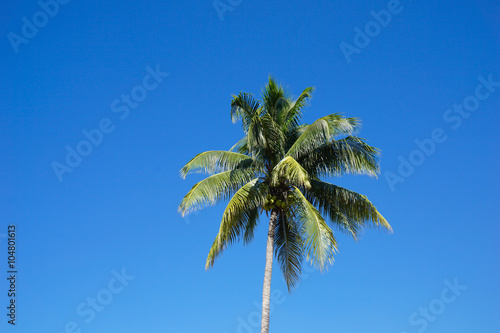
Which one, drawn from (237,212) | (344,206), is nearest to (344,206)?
(344,206)

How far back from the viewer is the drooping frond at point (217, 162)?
21.4m

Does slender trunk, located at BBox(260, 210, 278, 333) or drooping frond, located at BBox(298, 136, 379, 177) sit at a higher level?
drooping frond, located at BBox(298, 136, 379, 177)

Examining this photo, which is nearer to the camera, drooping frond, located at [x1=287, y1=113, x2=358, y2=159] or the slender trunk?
the slender trunk

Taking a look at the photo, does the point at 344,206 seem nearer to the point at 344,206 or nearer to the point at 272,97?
the point at 344,206

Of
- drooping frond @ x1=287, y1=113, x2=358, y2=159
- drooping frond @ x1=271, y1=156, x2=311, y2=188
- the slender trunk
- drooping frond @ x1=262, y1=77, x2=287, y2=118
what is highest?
drooping frond @ x1=262, y1=77, x2=287, y2=118

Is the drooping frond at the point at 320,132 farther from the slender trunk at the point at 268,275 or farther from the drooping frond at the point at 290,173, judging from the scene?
the slender trunk at the point at 268,275

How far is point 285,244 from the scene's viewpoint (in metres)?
21.0

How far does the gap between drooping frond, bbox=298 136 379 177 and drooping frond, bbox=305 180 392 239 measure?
25.3 inches

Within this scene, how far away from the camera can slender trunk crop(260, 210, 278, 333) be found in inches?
755

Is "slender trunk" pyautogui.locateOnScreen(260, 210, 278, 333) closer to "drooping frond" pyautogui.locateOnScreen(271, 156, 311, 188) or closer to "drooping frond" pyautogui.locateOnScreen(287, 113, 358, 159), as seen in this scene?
"drooping frond" pyautogui.locateOnScreen(271, 156, 311, 188)

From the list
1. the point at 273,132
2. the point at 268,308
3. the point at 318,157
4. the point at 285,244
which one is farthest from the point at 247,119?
the point at 268,308

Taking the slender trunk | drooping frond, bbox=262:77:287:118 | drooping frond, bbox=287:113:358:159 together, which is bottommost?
the slender trunk

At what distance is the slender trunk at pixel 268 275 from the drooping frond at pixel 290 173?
1.29 meters

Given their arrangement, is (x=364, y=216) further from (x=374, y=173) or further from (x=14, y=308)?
(x=14, y=308)
